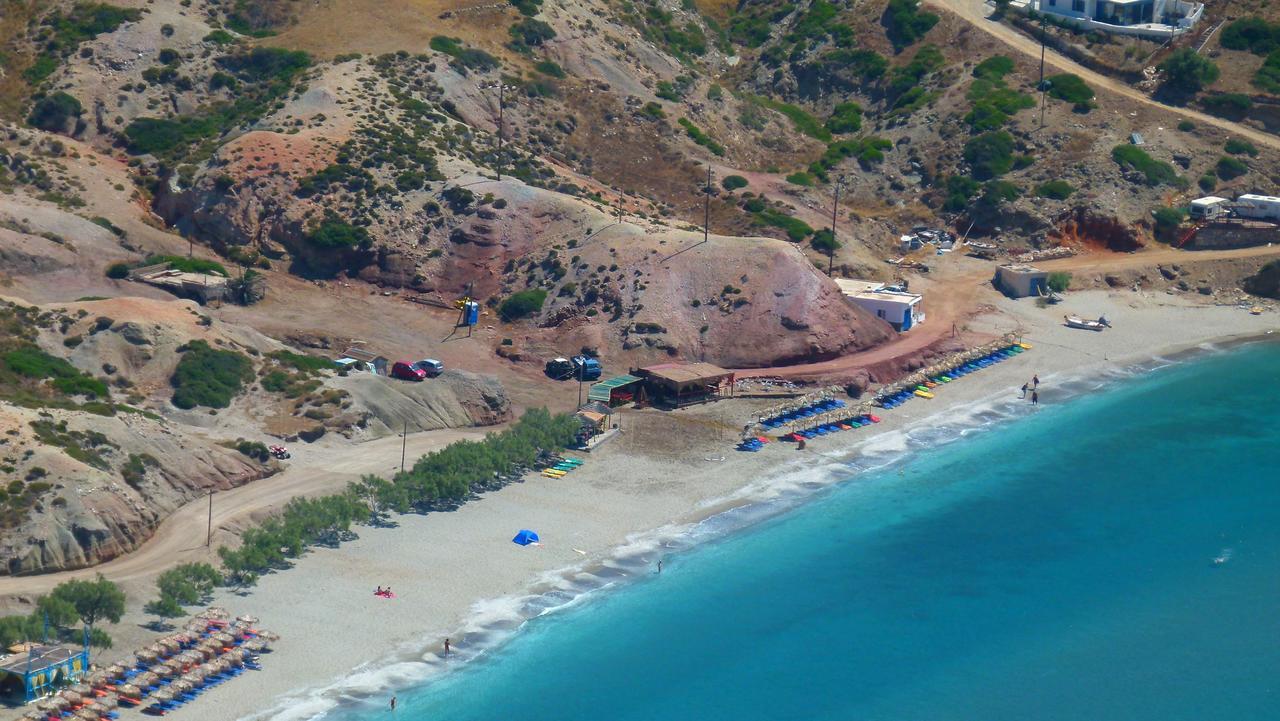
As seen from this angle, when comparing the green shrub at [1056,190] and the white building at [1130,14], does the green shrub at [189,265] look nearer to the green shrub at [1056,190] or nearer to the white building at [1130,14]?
the green shrub at [1056,190]

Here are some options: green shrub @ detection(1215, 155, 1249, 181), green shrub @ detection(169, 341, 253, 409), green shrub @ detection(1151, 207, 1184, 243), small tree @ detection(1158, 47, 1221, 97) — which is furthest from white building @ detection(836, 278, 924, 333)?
small tree @ detection(1158, 47, 1221, 97)

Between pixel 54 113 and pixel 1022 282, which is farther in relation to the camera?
pixel 54 113

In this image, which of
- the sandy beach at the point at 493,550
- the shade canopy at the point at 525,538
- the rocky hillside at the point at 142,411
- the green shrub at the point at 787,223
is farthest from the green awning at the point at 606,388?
the green shrub at the point at 787,223

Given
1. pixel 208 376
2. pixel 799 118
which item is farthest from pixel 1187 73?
pixel 208 376

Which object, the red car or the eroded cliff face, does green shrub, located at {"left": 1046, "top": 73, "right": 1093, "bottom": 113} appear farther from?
the eroded cliff face

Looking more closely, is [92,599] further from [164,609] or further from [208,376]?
[208,376]

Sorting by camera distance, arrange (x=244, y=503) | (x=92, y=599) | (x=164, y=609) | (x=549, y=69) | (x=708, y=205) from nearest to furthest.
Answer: (x=92, y=599) → (x=164, y=609) → (x=244, y=503) → (x=708, y=205) → (x=549, y=69)

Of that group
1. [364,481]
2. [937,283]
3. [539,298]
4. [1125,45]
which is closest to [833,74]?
[1125,45]
